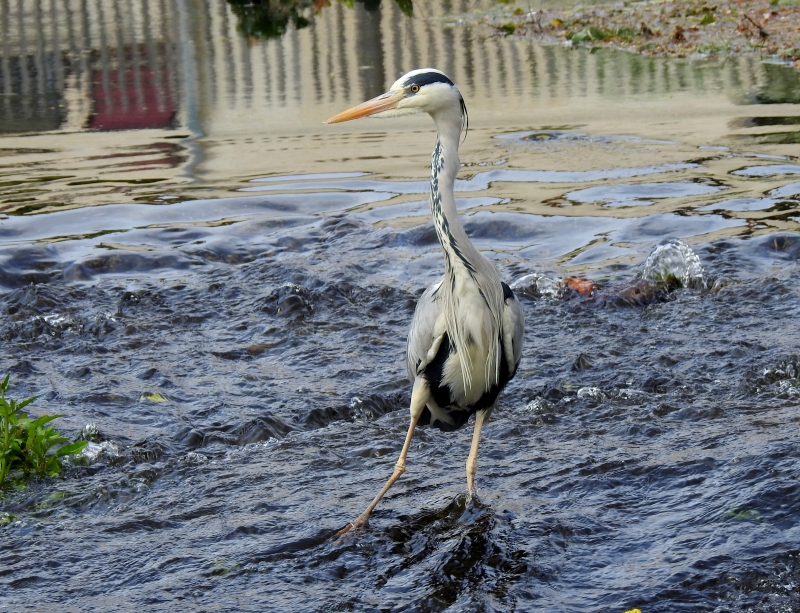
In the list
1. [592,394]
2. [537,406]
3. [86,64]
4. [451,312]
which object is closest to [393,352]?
[537,406]

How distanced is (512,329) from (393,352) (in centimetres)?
154

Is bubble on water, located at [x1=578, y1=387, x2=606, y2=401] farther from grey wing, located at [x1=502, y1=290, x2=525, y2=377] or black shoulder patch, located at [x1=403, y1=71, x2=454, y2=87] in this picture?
black shoulder patch, located at [x1=403, y1=71, x2=454, y2=87]

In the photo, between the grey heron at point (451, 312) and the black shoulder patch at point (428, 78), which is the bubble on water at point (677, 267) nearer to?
the grey heron at point (451, 312)

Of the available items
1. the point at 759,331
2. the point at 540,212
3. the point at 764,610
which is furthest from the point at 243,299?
the point at 764,610

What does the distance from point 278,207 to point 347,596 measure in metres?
5.06

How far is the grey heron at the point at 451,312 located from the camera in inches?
154

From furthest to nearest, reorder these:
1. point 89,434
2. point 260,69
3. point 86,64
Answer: point 86,64, point 260,69, point 89,434

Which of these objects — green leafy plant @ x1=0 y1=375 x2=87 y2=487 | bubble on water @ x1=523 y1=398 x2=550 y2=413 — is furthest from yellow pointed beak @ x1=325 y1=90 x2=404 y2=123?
green leafy plant @ x1=0 y1=375 x2=87 y2=487

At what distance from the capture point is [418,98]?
398 centimetres

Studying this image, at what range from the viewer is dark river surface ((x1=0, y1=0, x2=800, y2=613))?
354 cm

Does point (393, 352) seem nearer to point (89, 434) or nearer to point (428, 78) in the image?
point (89, 434)

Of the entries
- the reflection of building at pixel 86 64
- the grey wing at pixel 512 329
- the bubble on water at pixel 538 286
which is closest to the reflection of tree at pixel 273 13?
the reflection of building at pixel 86 64

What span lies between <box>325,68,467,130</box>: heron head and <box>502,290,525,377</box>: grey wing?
760 millimetres

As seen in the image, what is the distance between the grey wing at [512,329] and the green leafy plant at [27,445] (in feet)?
5.65
